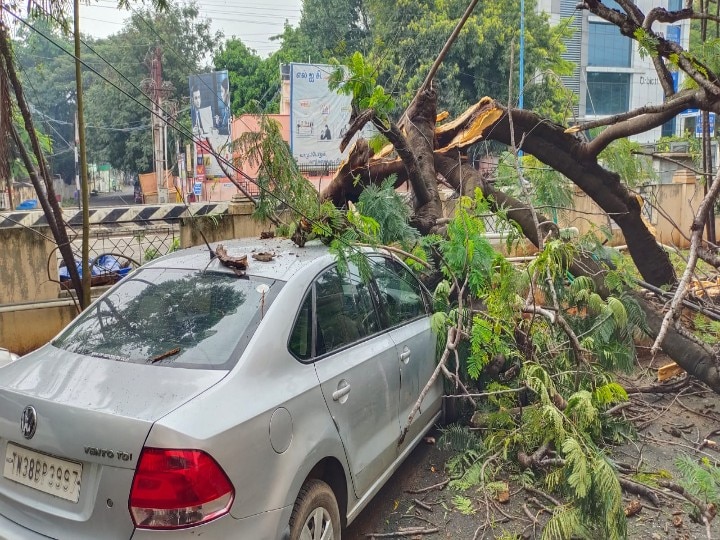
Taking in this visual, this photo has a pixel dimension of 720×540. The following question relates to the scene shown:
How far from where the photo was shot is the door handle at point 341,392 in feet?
9.41

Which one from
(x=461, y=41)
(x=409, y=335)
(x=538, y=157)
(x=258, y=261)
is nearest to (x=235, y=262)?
(x=258, y=261)

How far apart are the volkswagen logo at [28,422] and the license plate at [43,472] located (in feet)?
0.26

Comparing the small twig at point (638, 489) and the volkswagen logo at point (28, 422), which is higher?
the volkswagen logo at point (28, 422)

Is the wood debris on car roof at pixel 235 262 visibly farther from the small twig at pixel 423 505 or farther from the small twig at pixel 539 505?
the small twig at pixel 539 505

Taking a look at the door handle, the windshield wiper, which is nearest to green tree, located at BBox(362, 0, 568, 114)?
the door handle

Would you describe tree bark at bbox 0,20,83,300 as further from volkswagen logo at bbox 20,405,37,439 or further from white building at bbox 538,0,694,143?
white building at bbox 538,0,694,143

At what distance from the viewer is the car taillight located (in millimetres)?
2086

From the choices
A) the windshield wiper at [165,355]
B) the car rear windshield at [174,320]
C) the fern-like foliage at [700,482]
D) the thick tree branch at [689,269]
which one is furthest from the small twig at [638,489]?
the windshield wiper at [165,355]

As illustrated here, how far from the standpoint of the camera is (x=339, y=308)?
128 inches

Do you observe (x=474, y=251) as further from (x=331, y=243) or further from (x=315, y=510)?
(x=315, y=510)

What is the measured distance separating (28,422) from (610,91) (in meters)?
33.0

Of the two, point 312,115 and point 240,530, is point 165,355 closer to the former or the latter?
point 240,530

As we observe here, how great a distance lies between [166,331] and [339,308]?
36.3 inches

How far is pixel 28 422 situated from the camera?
2.33 metres
